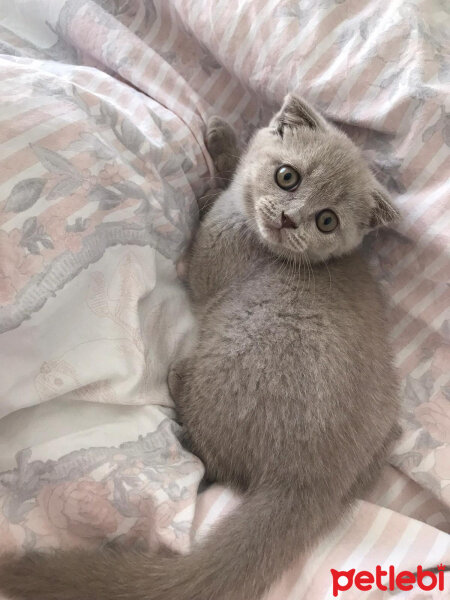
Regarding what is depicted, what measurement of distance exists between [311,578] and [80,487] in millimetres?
445

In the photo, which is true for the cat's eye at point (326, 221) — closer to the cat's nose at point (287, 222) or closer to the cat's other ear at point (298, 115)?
the cat's nose at point (287, 222)

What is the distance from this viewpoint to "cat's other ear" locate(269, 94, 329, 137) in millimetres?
1072

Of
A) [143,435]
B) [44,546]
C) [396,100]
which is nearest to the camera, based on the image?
[44,546]

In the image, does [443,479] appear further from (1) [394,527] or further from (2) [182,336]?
(2) [182,336]

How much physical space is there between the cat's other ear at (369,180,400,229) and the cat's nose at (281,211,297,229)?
0.17 metres

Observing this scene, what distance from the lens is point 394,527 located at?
99 centimetres

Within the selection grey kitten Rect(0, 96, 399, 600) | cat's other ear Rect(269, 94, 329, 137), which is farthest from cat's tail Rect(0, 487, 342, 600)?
cat's other ear Rect(269, 94, 329, 137)

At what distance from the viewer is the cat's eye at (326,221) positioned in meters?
1.11

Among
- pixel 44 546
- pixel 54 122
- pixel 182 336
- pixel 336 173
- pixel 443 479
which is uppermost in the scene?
pixel 336 173

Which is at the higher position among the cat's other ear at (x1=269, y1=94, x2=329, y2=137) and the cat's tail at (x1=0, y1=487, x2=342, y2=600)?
the cat's other ear at (x1=269, y1=94, x2=329, y2=137)

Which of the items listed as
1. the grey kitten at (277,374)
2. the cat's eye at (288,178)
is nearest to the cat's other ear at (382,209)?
the grey kitten at (277,374)

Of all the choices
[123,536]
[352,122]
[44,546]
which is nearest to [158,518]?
[123,536]

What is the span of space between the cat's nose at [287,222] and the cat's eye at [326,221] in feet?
0.21

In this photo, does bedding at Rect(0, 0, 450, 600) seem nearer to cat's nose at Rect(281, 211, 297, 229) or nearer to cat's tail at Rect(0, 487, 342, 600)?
cat's tail at Rect(0, 487, 342, 600)
